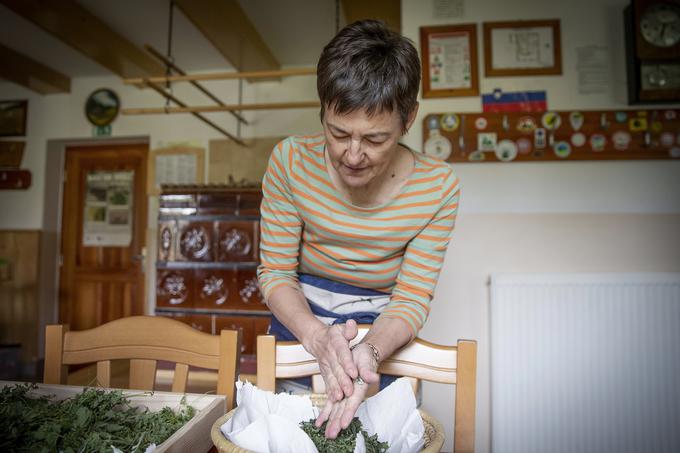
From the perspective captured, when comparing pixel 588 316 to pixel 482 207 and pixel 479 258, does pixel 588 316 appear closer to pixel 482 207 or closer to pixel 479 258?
pixel 479 258

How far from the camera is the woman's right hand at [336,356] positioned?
2.52ft

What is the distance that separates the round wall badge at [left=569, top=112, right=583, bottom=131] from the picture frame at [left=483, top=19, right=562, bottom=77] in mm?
215

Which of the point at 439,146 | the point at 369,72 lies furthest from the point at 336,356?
the point at 439,146

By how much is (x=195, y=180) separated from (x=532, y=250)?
3.18 m

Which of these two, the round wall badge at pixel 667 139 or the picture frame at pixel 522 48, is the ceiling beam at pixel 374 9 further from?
the round wall badge at pixel 667 139

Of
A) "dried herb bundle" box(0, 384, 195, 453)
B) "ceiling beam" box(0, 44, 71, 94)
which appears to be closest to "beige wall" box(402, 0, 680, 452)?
"dried herb bundle" box(0, 384, 195, 453)

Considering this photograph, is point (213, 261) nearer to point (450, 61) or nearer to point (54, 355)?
point (450, 61)

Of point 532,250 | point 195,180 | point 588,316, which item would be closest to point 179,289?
point 195,180

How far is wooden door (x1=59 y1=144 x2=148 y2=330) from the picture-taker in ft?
15.3

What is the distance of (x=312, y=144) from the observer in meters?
1.18

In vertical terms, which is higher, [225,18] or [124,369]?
[225,18]

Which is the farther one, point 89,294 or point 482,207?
point 89,294

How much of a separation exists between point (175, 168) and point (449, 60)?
302 cm

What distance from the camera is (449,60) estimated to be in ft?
7.57
